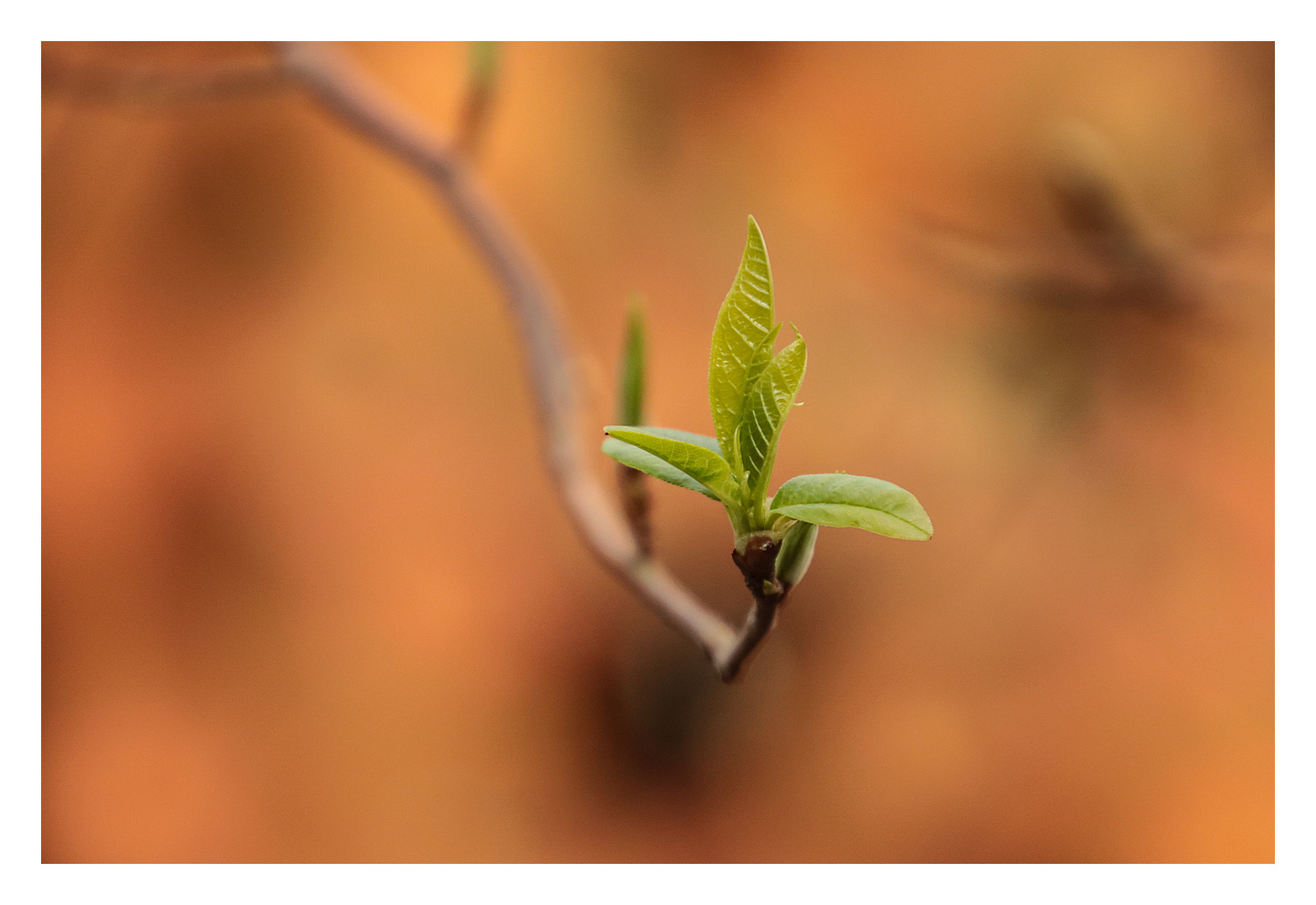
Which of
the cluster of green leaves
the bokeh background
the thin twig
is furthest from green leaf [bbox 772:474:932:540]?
the bokeh background

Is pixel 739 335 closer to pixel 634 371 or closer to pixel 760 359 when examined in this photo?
pixel 760 359

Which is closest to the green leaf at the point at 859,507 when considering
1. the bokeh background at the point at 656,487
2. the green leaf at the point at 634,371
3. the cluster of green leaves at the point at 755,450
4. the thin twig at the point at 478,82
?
the cluster of green leaves at the point at 755,450

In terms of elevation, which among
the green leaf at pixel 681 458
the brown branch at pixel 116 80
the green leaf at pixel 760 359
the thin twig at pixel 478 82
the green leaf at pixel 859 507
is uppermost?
the brown branch at pixel 116 80

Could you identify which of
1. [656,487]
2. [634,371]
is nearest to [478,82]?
[634,371]

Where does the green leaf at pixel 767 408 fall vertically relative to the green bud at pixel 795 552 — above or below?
above

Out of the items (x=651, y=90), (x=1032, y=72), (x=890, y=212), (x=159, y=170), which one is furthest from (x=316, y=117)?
(x=1032, y=72)

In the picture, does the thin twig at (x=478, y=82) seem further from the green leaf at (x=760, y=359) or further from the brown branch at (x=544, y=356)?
the green leaf at (x=760, y=359)
